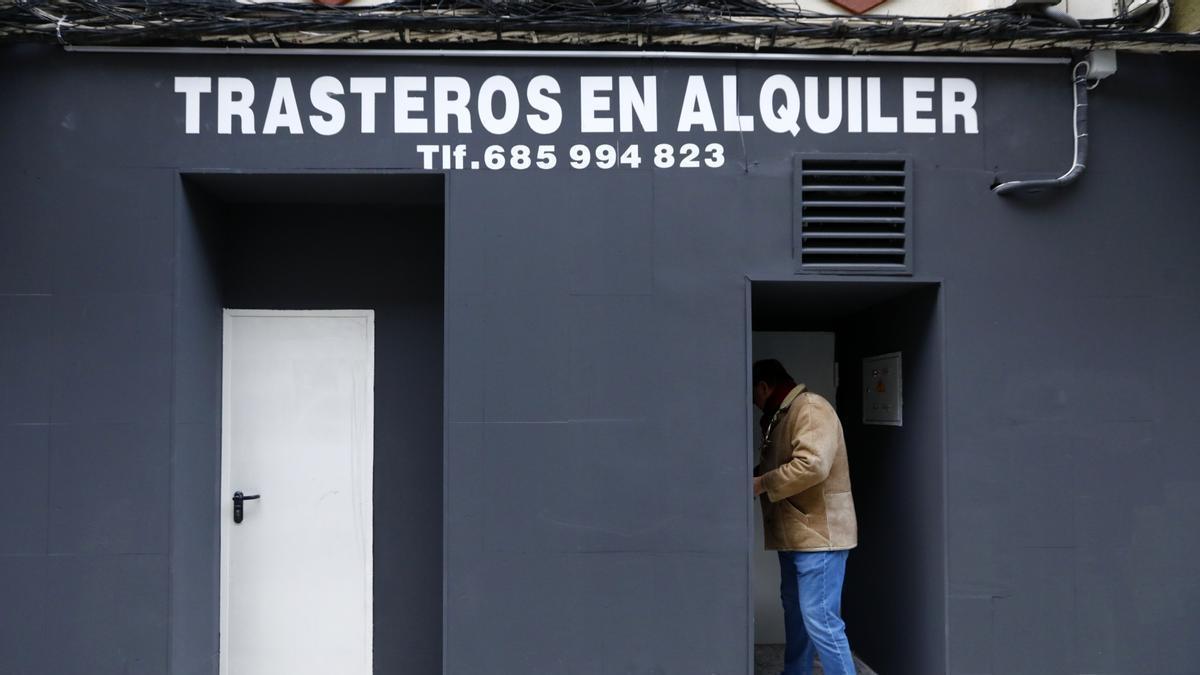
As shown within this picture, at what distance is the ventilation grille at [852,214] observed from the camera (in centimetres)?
469

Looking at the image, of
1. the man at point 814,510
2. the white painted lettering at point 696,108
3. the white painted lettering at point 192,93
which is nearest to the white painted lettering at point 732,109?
the white painted lettering at point 696,108

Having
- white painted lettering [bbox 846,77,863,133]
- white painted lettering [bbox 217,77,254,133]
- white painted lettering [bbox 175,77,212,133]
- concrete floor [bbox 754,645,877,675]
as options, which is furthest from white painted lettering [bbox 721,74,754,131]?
concrete floor [bbox 754,645,877,675]

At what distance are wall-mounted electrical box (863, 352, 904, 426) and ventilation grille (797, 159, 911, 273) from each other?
756 millimetres

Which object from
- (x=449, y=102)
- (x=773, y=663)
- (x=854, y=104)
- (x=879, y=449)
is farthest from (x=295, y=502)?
(x=854, y=104)

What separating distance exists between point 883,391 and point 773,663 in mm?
1968

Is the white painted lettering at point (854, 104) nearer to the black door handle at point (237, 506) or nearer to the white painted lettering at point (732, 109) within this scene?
the white painted lettering at point (732, 109)

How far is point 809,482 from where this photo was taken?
15.1ft

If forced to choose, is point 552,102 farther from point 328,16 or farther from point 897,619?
point 897,619

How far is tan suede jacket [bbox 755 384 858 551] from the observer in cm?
462

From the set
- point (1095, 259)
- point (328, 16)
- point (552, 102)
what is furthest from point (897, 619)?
point (328, 16)

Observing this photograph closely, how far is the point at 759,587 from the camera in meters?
6.05

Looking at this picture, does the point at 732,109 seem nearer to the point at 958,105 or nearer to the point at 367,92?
the point at 958,105

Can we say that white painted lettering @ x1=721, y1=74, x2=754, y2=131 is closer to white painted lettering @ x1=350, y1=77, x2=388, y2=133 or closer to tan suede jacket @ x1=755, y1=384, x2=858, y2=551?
tan suede jacket @ x1=755, y1=384, x2=858, y2=551

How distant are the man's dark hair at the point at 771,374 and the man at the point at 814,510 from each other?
0.08 metres
